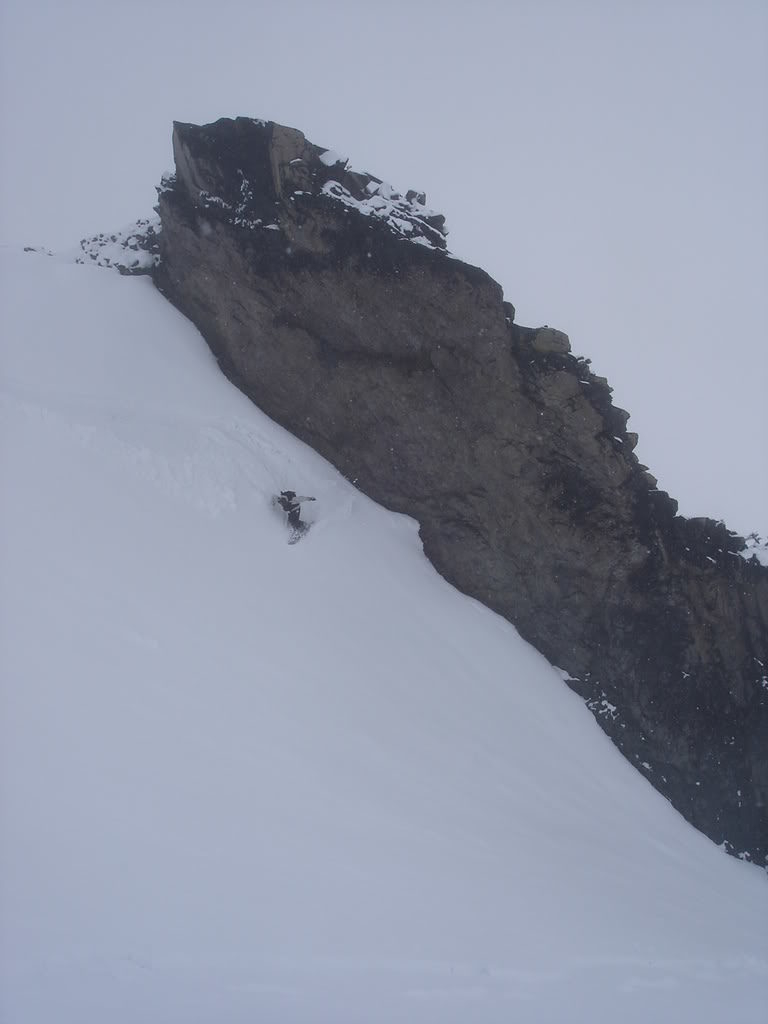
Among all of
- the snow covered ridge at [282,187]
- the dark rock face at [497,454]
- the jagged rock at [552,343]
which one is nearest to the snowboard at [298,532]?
the dark rock face at [497,454]

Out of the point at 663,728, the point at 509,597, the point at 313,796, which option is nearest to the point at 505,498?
the point at 509,597

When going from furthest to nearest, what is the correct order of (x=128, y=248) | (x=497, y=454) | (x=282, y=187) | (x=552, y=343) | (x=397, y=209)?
(x=128, y=248)
(x=282, y=187)
(x=397, y=209)
(x=497, y=454)
(x=552, y=343)

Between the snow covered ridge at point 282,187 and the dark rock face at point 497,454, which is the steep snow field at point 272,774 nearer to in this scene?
the dark rock face at point 497,454

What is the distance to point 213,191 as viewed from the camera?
15039mm

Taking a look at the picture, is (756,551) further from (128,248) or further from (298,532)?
(128,248)

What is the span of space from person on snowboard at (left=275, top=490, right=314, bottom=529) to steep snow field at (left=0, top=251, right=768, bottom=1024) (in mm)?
305

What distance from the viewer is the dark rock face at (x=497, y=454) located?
11.9m

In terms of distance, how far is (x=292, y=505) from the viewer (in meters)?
12.8

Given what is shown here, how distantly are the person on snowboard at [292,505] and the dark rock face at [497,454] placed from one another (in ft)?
5.51

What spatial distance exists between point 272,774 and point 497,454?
24.3ft

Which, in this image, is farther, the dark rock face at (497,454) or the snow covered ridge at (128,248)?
the snow covered ridge at (128,248)

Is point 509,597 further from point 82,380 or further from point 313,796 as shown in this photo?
point 82,380

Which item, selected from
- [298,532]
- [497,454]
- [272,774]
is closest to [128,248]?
[298,532]

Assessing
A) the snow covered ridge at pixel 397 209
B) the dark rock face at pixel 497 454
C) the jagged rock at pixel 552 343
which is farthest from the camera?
the snow covered ridge at pixel 397 209
